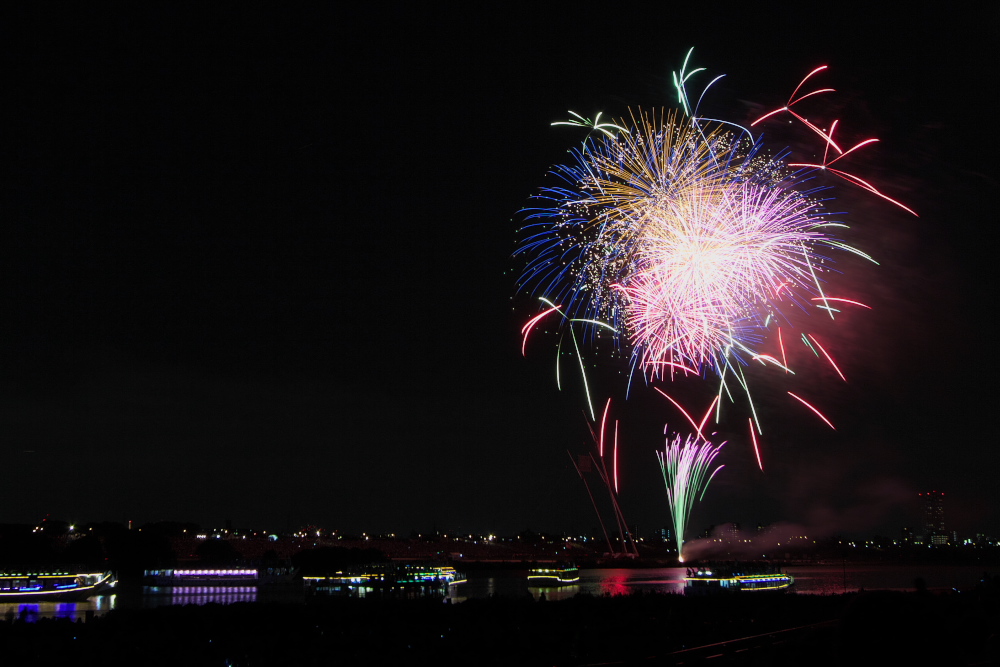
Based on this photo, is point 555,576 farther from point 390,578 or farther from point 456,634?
point 456,634

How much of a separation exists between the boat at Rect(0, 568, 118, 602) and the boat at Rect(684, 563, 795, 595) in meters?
45.9

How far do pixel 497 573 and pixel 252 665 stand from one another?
15771cm

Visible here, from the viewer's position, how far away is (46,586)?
58.9 m

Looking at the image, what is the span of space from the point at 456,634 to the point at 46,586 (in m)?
54.9

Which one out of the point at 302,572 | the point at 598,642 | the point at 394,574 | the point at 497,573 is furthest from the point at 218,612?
the point at 497,573

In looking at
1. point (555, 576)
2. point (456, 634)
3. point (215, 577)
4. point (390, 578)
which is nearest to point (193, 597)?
point (390, 578)

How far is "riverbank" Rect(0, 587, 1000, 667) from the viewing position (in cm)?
1219

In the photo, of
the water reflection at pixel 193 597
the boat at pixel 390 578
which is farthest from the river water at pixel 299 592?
the boat at pixel 390 578

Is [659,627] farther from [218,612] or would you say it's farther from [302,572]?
[302,572]

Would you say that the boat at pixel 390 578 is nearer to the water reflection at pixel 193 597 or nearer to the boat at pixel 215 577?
the water reflection at pixel 193 597

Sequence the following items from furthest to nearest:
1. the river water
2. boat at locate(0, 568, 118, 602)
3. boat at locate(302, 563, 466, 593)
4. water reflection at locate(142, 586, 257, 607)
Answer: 1. boat at locate(302, 563, 466, 593)
2. boat at locate(0, 568, 118, 602)
3. water reflection at locate(142, 586, 257, 607)
4. the river water

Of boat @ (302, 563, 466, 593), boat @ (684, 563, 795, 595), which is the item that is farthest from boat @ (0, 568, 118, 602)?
boat @ (684, 563, 795, 595)

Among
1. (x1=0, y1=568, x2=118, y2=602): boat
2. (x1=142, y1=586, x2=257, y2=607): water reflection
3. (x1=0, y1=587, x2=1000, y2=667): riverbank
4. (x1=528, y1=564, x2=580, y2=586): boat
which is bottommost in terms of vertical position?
(x1=528, y1=564, x2=580, y2=586): boat

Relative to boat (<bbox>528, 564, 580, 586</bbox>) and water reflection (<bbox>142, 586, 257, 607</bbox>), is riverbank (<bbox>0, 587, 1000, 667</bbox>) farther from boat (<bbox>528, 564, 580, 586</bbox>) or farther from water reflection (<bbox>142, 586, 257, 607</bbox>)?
boat (<bbox>528, 564, 580, 586</bbox>)
